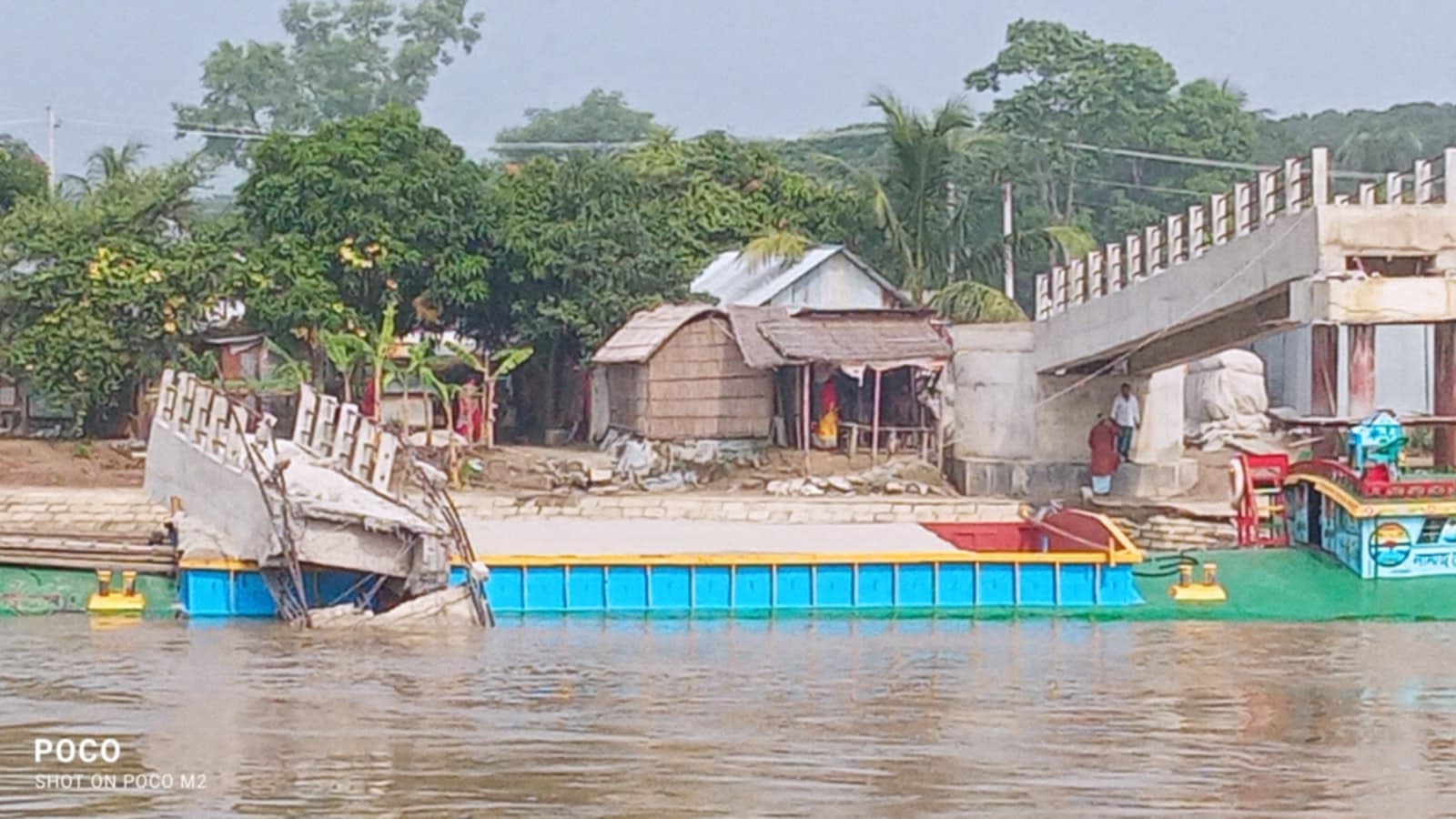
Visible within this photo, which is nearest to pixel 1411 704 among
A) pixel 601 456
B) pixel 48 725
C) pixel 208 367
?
pixel 48 725

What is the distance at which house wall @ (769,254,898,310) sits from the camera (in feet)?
118

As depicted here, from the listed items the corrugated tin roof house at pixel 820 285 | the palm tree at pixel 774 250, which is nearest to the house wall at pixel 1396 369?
the corrugated tin roof house at pixel 820 285

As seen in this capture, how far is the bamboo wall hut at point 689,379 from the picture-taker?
31188 mm

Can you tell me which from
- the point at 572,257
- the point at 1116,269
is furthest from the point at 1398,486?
the point at 572,257

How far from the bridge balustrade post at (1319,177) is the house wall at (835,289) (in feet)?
47.9

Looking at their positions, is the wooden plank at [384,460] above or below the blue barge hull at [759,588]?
above

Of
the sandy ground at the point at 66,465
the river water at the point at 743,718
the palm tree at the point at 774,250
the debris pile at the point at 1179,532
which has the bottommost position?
the river water at the point at 743,718

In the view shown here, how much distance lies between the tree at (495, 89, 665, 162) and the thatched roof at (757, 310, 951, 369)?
49.8 metres

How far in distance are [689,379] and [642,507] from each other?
171 inches

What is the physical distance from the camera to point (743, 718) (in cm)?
1497

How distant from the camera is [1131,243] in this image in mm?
26406

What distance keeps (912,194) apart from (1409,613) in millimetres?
16396

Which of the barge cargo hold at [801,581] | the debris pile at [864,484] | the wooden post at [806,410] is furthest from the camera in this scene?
the wooden post at [806,410]

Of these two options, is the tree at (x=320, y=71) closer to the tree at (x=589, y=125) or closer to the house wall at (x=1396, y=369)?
the tree at (x=589, y=125)
